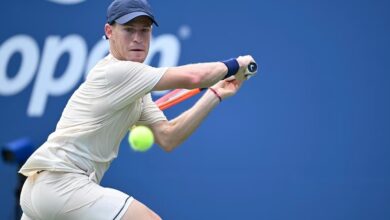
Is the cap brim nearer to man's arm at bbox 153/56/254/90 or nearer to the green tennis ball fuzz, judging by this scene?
man's arm at bbox 153/56/254/90

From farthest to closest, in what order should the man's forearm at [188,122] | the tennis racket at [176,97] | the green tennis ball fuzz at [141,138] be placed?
the tennis racket at [176,97]
the man's forearm at [188,122]
the green tennis ball fuzz at [141,138]

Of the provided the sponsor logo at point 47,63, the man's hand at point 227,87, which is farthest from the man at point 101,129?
the sponsor logo at point 47,63

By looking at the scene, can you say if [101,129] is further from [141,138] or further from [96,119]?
[141,138]

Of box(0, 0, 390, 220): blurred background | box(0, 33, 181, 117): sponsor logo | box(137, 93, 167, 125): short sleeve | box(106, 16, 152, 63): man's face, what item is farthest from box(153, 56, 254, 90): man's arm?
box(0, 33, 181, 117): sponsor logo

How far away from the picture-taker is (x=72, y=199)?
3.16 metres

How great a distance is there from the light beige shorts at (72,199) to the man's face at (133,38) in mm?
602

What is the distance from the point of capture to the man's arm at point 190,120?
360 centimetres

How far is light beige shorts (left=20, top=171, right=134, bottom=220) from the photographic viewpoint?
3.14 m

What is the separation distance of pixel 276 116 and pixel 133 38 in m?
2.13

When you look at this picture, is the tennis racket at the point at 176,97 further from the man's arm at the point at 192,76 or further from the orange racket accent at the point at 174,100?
the man's arm at the point at 192,76

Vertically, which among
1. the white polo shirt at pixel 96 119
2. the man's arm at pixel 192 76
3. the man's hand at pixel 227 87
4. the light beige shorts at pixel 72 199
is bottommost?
the light beige shorts at pixel 72 199

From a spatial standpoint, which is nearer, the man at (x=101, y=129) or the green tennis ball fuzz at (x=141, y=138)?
the man at (x=101, y=129)

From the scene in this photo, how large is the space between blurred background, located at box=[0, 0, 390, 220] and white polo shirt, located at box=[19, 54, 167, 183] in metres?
1.87

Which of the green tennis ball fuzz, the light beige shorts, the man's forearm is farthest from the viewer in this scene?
the man's forearm
